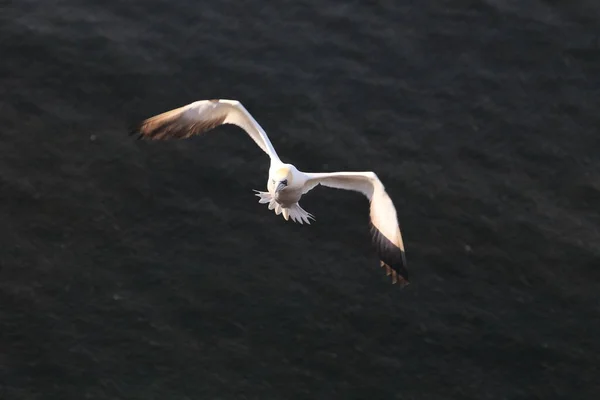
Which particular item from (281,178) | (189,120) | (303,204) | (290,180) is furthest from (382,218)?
(303,204)

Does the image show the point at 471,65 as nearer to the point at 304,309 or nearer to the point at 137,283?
the point at 304,309

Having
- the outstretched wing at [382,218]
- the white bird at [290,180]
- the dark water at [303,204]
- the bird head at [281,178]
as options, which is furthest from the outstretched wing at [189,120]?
the dark water at [303,204]

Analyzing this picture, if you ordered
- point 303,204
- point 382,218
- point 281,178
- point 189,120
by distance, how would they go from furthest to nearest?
point 303,204 < point 189,120 < point 382,218 < point 281,178

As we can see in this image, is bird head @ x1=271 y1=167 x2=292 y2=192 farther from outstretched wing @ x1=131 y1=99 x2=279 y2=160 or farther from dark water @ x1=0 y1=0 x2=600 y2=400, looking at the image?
dark water @ x1=0 y1=0 x2=600 y2=400

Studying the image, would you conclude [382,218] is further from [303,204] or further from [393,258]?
[303,204]

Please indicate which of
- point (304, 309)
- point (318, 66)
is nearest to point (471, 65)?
point (318, 66)

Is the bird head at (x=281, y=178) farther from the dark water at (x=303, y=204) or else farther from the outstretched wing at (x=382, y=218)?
the dark water at (x=303, y=204)

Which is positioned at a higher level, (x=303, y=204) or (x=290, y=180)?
(x=290, y=180)
